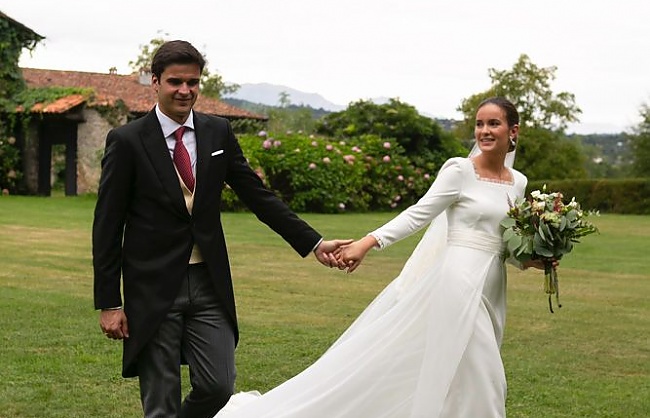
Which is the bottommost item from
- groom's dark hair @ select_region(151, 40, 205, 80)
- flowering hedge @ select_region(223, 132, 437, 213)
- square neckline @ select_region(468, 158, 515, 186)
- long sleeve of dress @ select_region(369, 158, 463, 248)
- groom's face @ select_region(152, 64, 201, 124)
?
flowering hedge @ select_region(223, 132, 437, 213)

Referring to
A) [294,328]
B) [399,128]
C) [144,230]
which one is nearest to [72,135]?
[399,128]

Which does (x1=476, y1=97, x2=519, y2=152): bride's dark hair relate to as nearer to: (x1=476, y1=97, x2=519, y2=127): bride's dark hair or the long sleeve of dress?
(x1=476, y1=97, x2=519, y2=127): bride's dark hair

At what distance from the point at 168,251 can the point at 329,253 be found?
121 cm

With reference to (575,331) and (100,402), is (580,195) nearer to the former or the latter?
(575,331)

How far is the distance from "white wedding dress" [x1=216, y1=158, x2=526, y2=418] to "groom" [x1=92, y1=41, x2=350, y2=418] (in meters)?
1.04

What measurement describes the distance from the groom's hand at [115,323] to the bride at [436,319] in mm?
1172

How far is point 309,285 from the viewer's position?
50.4 ft

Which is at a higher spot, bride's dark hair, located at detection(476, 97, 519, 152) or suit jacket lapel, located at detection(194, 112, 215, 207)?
bride's dark hair, located at detection(476, 97, 519, 152)

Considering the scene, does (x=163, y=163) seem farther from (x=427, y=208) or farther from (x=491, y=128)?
(x=491, y=128)

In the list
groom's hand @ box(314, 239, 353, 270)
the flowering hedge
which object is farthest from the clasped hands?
the flowering hedge

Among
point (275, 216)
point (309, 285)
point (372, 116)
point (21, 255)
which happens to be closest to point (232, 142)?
point (275, 216)

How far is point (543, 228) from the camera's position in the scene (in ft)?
19.9

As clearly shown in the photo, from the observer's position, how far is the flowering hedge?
1325 inches

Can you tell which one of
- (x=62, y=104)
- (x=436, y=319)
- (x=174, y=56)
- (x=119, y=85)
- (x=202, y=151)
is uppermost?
(x=119, y=85)
